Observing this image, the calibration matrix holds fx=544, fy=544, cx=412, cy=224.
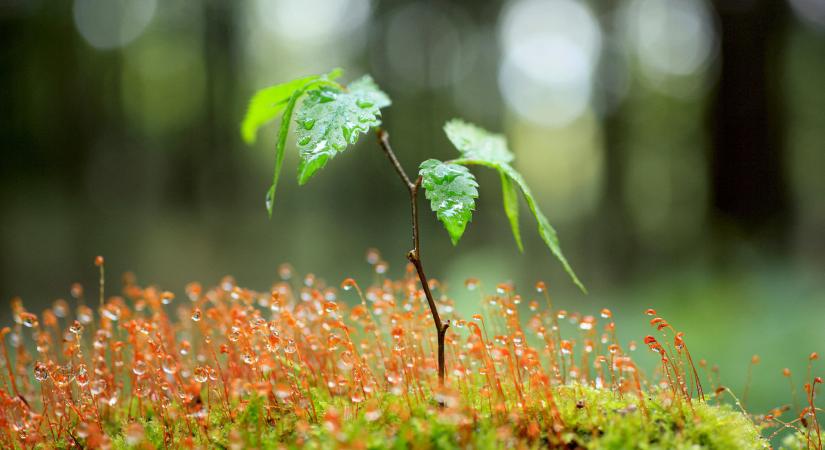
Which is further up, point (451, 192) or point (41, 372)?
point (451, 192)

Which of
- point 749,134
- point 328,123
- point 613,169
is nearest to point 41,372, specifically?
point 328,123

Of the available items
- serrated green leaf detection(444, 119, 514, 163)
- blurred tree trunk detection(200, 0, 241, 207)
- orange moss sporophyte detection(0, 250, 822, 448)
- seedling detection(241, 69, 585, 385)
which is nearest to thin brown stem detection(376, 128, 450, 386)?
seedling detection(241, 69, 585, 385)

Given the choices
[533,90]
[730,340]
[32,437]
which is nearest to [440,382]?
[32,437]

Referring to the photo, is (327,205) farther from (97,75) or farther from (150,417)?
(150,417)

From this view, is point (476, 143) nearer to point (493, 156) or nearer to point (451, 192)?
point (493, 156)

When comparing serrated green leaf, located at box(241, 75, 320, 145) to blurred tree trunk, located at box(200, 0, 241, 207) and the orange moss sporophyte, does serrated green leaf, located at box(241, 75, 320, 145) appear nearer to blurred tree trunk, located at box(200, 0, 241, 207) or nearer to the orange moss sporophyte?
the orange moss sporophyte

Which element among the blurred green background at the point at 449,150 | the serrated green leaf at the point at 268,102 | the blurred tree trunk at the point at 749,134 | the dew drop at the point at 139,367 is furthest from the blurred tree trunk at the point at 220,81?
the dew drop at the point at 139,367
